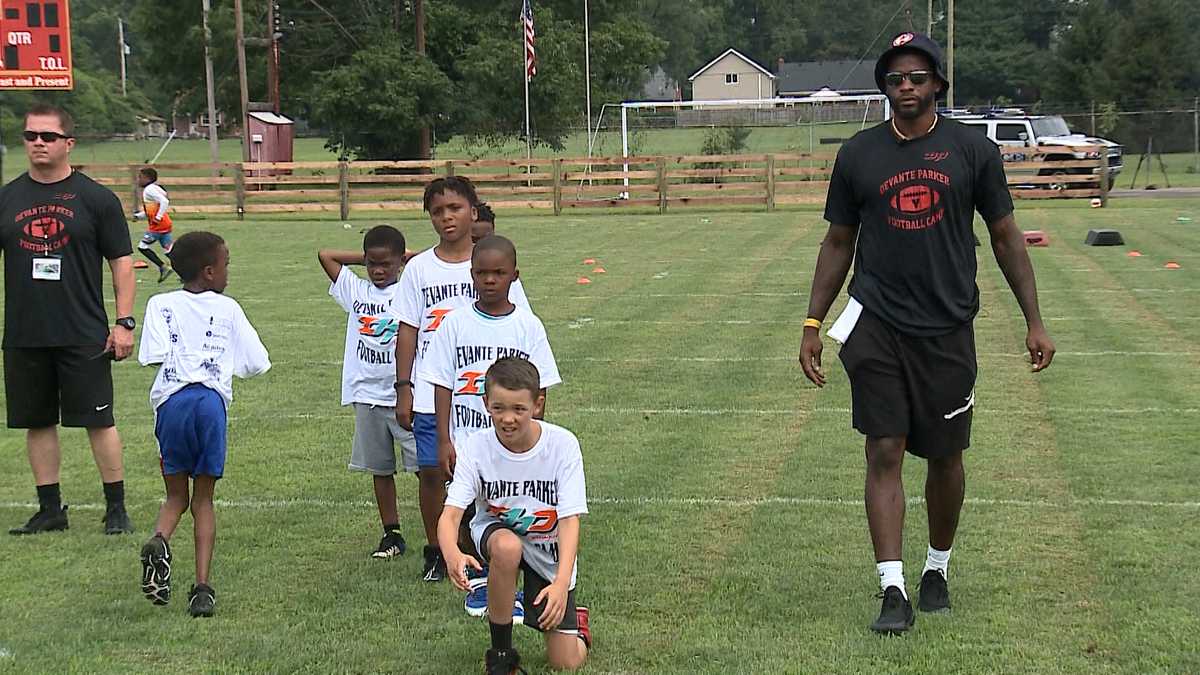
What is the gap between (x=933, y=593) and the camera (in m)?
5.45

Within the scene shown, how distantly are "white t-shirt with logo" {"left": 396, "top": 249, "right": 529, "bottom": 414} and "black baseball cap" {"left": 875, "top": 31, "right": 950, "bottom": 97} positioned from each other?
5.32 ft

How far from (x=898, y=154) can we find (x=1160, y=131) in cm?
4732

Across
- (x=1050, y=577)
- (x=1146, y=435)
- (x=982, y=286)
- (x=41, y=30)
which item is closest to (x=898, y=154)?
(x=1050, y=577)

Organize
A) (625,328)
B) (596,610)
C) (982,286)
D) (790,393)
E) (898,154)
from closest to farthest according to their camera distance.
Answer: (898,154) → (596,610) → (790,393) → (625,328) → (982,286)

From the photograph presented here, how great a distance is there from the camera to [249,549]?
6520 millimetres

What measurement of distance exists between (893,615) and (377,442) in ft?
7.91

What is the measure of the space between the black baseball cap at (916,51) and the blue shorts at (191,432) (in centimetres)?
282

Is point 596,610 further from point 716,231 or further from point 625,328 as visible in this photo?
point 716,231

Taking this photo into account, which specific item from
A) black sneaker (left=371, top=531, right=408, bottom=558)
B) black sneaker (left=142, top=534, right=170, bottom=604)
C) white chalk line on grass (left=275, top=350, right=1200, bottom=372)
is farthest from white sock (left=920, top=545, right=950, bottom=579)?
white chalk line on grass (left=275, top=350, right=1200, bottom=372)

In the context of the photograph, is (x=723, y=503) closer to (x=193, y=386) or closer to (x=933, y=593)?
(x=933, y=593)

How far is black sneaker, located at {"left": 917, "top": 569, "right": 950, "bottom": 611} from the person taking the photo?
5422 millimetres

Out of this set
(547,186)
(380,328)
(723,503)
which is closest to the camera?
(380,328)

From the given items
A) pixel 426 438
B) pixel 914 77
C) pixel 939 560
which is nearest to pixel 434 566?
pixel 426 438

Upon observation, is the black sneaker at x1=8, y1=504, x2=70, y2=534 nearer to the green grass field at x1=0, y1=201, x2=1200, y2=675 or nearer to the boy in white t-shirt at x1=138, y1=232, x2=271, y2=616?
the green grass field at x1=0, y1=201, x2=1200, y2=675
